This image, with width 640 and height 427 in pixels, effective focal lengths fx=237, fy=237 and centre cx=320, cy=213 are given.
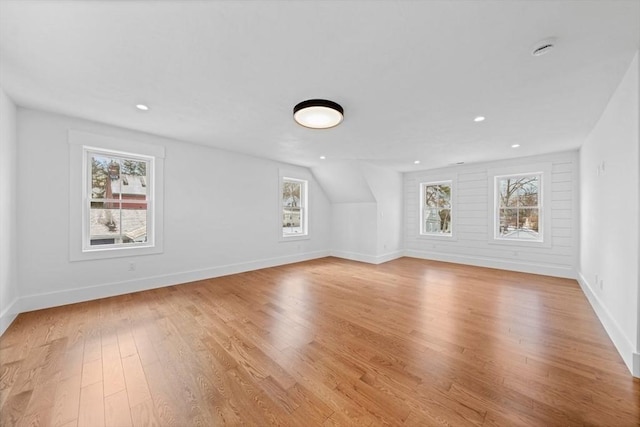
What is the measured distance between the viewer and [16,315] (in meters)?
2.83

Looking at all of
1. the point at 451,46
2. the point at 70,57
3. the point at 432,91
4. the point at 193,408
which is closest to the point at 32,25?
the point at 70,57

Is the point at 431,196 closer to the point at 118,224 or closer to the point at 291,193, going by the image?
the point at 291,193

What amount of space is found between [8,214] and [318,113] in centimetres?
369

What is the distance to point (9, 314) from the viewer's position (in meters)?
2.66

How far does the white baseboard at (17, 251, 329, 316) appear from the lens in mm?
3037

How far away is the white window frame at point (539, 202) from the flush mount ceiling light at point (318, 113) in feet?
15.6

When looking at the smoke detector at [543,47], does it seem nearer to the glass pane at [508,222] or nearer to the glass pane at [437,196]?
the glass pane at [508,222]

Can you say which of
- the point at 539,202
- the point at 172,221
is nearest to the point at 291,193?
the point at 172,221

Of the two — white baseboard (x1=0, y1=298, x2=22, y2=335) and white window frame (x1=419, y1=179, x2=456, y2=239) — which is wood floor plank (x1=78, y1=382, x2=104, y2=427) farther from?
white window frame (x1=419, y1=179, x2=456, y2=239)

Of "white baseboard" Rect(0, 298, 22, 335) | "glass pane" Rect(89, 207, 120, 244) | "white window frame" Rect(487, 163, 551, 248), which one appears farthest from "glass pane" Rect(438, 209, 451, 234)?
"white baseboard" Rect(0, 298, 22, 335)

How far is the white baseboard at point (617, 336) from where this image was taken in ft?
6.13

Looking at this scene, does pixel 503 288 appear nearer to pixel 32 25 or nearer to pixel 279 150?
pixel 279 150

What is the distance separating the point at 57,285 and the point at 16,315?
0.44 m

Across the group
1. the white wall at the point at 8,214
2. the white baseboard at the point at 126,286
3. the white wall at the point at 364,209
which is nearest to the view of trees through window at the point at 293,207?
the white wall at the point at 364,209
